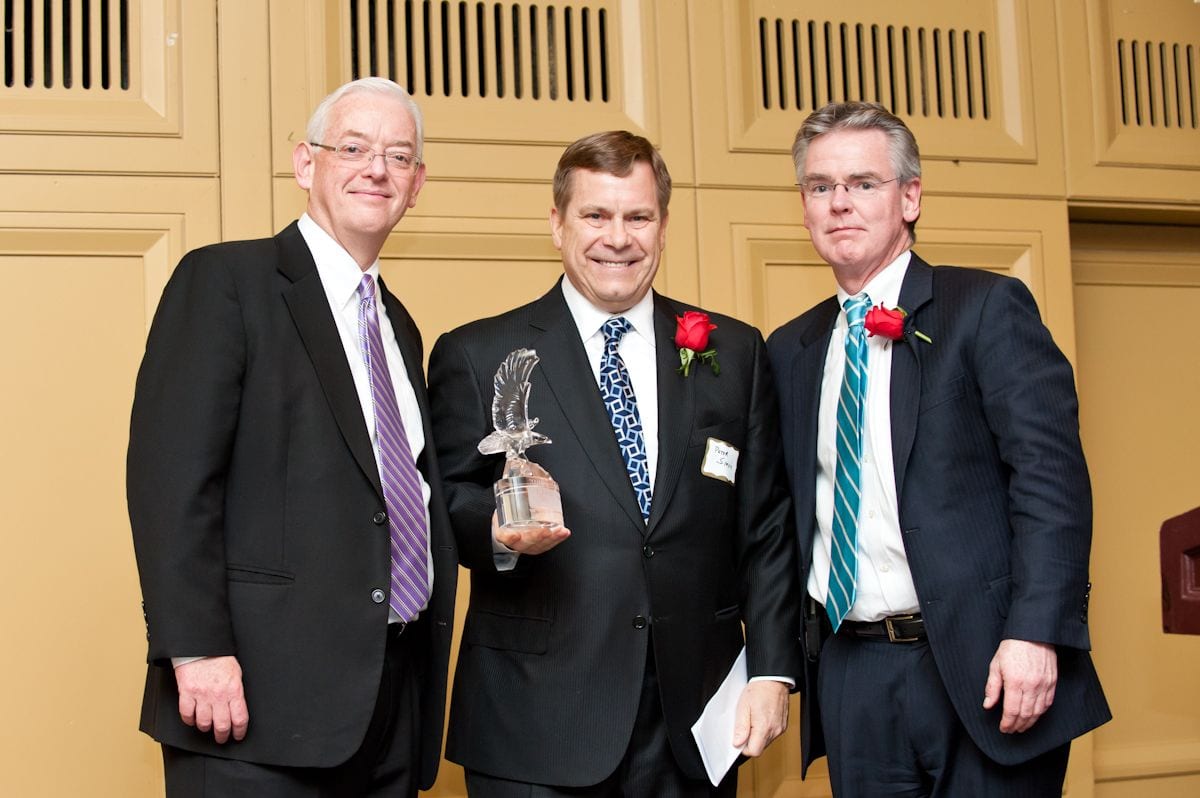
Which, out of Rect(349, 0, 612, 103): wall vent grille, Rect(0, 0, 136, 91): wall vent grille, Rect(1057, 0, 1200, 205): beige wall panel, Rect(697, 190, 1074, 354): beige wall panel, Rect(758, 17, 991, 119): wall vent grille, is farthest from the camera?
Rect(1057, 0, 1200, 205): beige wall panel

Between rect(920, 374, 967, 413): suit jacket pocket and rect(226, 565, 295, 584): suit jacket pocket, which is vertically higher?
rect(920, 374, 967, 413): suit jacket pocket

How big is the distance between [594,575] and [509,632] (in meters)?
0.19

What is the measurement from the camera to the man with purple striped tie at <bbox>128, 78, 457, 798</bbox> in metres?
2.05

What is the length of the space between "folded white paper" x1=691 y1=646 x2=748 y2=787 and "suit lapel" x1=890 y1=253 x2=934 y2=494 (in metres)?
0.49

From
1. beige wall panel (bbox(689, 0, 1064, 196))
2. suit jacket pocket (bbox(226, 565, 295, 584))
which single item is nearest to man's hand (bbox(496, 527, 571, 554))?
suit jacket pocket (bbox(226, 565, 295, 584))

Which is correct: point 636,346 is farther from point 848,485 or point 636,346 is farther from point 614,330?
point 848,485

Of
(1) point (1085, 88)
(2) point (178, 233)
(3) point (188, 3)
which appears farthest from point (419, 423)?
(1) point (1085, 88)

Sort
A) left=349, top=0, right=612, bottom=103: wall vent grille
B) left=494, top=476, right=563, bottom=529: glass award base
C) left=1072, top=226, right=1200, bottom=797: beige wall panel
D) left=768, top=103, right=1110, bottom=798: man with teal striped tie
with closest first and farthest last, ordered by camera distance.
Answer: left=494, top=476, right=563, bottom=529: glass award base < left=768, top=103, right=1110, bottom=798: man with teal striped tie < left=349, top=0, right=612, bottom=103: wall vent grille < left=1072, top=226, right=1200, bottom=797: beige wall panel

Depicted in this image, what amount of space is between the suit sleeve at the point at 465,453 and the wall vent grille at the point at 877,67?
150cm

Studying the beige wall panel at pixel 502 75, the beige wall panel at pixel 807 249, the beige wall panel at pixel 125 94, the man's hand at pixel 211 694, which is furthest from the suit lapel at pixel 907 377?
the beige wall panel at pixel 125 94

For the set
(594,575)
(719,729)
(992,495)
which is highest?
(992,495)

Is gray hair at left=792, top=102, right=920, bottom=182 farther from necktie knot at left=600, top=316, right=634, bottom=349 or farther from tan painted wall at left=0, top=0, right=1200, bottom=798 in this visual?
tan painted wall at left=0, top=0, right=1200, bottom=798

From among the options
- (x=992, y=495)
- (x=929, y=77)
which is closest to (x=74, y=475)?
(x=992, y=495)

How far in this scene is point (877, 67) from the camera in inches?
146
